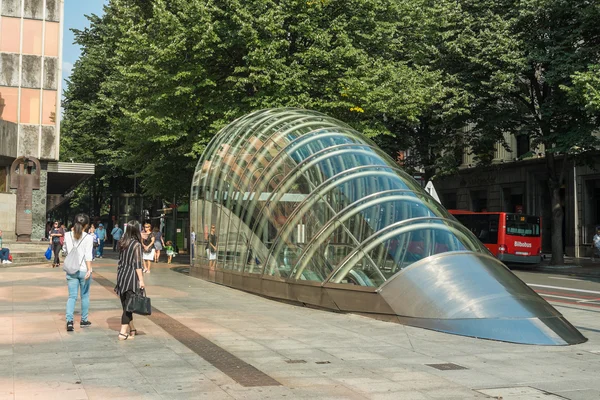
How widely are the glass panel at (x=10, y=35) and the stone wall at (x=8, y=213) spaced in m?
7.72

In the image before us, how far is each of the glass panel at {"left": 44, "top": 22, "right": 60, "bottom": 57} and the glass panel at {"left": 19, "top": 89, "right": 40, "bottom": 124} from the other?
2192 mm

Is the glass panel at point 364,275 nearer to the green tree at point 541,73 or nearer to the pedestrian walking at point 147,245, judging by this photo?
the pedestrian walking at point 147,245

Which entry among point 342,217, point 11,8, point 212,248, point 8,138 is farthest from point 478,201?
point 342,217

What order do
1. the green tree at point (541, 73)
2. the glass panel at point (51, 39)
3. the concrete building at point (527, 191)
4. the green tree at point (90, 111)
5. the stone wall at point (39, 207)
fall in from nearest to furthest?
the green tree at point (541, 73)
the stone wall at point (39, 207)
the glass panel at point (51, 39)
the concrete building at point (527, 191)
the green tree at point (90, 111)

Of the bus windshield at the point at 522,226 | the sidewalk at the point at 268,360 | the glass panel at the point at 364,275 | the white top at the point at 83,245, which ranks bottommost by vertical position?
the sidewalk at the point at 268,360

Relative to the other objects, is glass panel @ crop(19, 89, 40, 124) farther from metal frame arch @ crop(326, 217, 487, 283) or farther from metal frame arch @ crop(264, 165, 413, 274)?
metal frame arch @ crop(326, 217, 487, 283)

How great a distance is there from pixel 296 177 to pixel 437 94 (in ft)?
53.2

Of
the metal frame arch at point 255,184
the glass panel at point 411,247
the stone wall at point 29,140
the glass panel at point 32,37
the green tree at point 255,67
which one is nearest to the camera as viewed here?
the glass panel at point 411,247

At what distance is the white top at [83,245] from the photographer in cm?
1059

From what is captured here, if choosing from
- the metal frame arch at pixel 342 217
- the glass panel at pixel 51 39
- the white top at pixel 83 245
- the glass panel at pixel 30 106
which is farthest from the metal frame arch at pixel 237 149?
the glass panel at pixel 51 39

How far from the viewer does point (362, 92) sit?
994 inches

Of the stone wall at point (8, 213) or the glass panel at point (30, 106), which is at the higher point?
the glass panel at point (30, 106)

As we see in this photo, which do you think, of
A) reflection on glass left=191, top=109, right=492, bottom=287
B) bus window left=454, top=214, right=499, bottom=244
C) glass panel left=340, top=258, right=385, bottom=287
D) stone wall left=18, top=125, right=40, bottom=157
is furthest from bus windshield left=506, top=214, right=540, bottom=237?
stone wall left=18, top=125, right=40, bottom=157

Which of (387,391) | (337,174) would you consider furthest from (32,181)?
(387,391)
